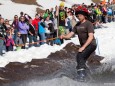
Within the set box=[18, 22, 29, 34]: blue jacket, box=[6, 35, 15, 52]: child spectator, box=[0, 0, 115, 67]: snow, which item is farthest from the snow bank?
box=[6, 35, 15, 52]: child spectator

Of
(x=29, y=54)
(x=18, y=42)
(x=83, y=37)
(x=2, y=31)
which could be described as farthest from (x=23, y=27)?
(x=83, y=37)

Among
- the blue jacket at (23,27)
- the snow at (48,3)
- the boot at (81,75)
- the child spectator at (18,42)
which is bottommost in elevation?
the snow at (48,3)

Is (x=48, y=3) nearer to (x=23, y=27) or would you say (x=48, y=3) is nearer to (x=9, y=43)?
(x=23, y=27)

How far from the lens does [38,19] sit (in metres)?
19.7

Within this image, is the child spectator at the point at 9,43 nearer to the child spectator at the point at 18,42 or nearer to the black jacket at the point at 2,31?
the black jacket at the point at 2,31

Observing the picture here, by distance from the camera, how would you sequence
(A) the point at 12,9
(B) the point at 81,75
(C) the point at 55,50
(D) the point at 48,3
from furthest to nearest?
(D) the point at 48,3 < (A) the point at 12,9 < (C) the point at 55,50 < (B) the point at 81,75

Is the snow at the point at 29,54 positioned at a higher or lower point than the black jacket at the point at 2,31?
lower

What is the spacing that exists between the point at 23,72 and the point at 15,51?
3.35 m

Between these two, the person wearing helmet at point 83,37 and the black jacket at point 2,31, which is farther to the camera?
the black jacket at point 2,31

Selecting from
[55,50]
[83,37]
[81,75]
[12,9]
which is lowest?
[12,9]

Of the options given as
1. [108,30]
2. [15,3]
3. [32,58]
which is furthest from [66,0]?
[32,58]

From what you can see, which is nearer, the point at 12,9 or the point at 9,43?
the point at 9,43

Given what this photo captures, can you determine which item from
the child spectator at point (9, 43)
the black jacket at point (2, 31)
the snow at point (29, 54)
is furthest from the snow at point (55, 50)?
the black jacket at point (2, 31)

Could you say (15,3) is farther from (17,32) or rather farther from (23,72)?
(23,72)
